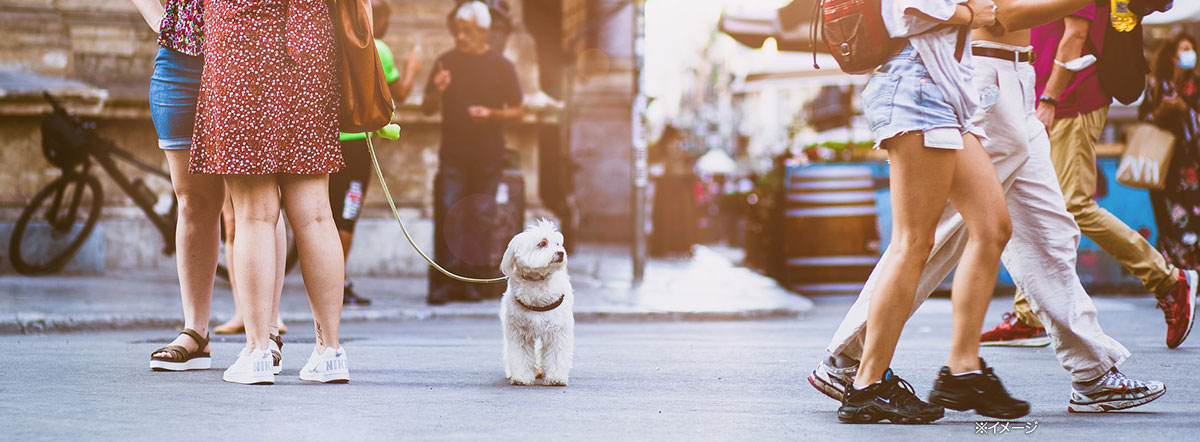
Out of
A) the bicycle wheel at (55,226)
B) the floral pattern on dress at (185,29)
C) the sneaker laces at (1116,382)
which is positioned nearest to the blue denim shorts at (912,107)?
the sneaker laces at (1116,382)

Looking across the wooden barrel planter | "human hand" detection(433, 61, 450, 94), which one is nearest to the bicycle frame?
"human hand" detection(433, 61, 450, 94)

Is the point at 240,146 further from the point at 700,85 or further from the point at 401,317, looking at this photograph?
the point at 700,85

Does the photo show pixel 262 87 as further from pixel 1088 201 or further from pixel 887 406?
pixel 1088 201

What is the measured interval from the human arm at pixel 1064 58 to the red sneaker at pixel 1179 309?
145cm

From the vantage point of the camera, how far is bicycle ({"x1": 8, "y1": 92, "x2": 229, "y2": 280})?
1114cm

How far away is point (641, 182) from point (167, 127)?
28.4ft

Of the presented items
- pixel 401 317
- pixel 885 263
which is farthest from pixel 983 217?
pixel 401 317

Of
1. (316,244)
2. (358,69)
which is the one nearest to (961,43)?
(358,69)

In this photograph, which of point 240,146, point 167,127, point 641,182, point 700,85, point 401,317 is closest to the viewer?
point 240,146

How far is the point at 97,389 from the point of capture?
4859 mm

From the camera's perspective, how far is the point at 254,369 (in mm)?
4922

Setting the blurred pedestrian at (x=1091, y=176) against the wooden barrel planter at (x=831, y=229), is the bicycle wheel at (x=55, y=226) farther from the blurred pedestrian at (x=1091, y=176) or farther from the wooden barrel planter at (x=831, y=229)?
the blurred pedestrian at (x=1091, y=176)

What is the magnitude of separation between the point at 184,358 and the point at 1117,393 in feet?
11.4

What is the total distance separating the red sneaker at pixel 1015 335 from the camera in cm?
666
